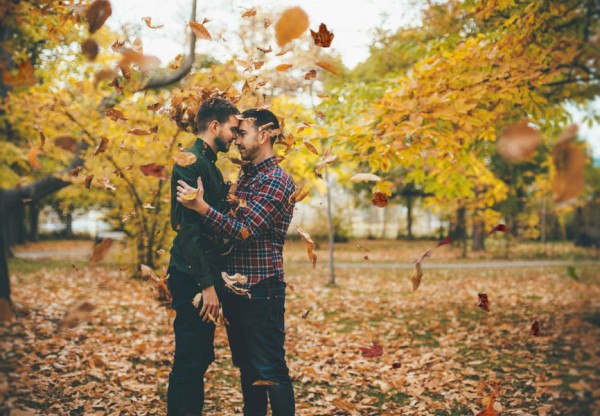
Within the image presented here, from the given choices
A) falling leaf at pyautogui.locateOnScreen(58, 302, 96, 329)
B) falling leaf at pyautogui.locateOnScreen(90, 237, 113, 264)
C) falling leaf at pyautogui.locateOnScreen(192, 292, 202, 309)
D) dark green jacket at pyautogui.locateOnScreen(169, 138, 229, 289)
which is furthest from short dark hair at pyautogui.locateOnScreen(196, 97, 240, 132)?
falling leaf at pyautogui.locateOnScreen(58, 302, 96, 329)

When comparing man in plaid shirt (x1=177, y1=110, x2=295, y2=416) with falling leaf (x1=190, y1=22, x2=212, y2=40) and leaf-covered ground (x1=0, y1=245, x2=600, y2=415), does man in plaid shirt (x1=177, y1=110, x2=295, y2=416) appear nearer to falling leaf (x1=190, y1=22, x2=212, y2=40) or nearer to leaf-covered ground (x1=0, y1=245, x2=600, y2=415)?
falling leaf (x1=190, y1=22, x2=212, y2=40)

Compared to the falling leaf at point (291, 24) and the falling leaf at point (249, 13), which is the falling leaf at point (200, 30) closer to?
the falling leaf at point (249, 13)

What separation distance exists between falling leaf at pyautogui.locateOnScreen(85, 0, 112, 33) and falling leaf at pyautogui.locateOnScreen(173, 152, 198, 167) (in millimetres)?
704

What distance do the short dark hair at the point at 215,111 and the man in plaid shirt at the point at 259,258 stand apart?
0.09 meters

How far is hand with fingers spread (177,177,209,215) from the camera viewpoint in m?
2.38

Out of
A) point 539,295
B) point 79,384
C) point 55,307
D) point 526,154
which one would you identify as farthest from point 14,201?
point 539,295

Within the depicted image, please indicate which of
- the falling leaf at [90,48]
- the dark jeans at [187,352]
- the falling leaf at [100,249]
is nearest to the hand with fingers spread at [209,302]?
the dark jeans at [187,352]

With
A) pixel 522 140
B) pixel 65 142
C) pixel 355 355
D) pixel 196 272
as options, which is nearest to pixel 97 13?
pixel 65 142

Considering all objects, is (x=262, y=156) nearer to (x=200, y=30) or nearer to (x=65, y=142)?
(x=200, y=30)

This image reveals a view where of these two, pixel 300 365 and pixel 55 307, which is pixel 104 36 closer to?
pixel 55 307

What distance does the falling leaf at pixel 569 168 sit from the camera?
1.96 meters

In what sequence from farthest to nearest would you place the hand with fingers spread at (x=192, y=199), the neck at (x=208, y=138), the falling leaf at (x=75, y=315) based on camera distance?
the neck at (x=208, y=138)
the hand with fingers spread at (x=192, y=199)
the falling leaf at (x=75, y=315)

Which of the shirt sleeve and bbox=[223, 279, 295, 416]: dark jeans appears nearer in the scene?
the shirt sleeve

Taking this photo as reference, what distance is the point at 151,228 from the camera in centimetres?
875
